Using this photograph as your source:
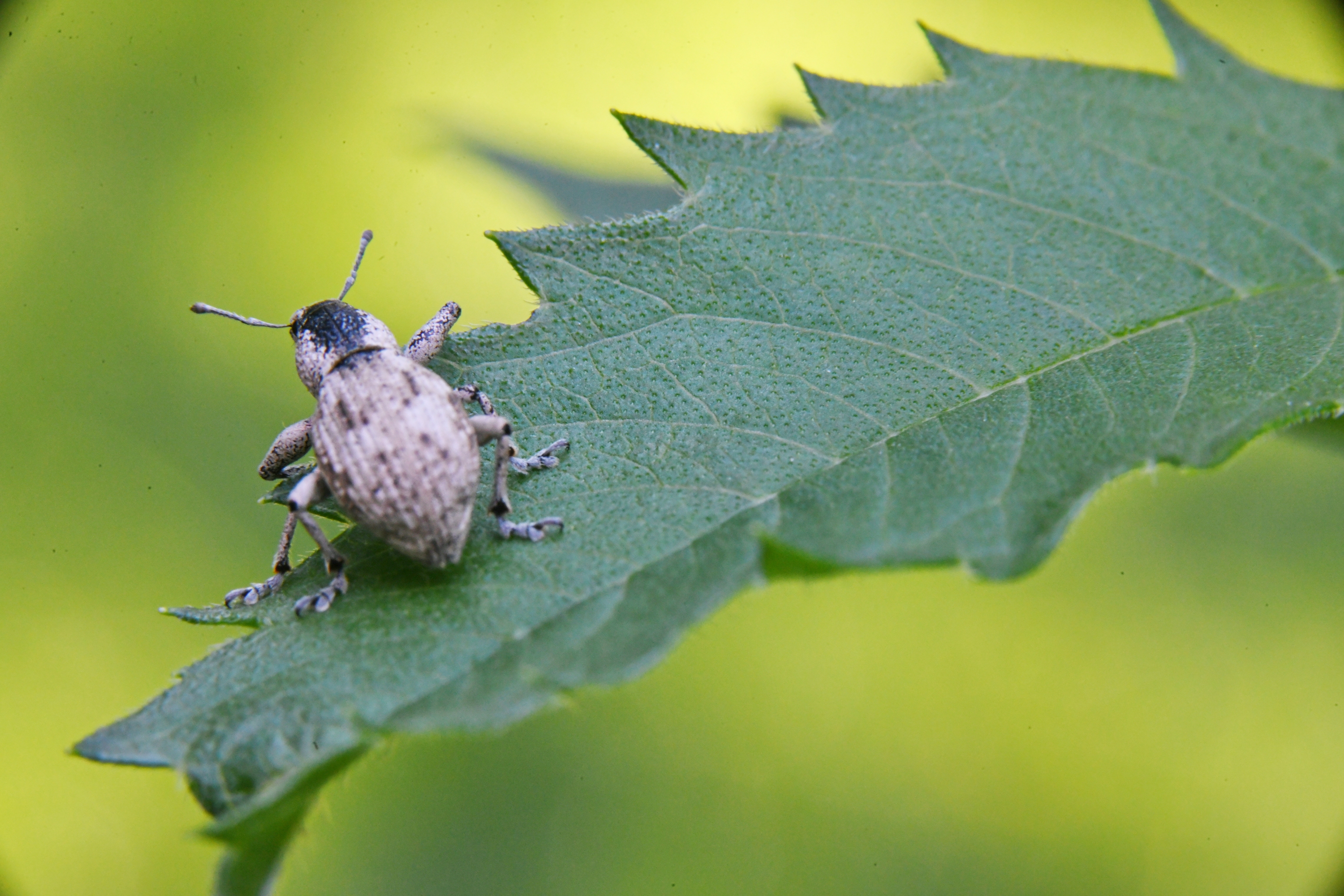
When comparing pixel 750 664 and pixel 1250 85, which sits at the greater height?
pixel 1250 85

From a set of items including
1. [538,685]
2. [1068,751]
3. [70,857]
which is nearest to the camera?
[538,685]

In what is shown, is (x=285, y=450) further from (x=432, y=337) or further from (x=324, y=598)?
(x=324, y=598)

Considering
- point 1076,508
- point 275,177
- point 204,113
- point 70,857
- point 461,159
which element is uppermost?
point 204,113

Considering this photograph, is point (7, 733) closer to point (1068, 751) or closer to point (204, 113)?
point (204, 113)

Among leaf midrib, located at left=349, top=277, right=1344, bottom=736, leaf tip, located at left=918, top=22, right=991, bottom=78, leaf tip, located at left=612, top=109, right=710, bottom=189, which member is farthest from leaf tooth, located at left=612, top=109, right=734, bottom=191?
leaf tip, located at left=918, top=22, right=991, bottom=78

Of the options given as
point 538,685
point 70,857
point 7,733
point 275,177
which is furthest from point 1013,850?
point 275,177

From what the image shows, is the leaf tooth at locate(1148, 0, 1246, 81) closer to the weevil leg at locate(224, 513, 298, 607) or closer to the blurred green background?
the blurred green background
